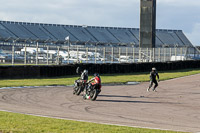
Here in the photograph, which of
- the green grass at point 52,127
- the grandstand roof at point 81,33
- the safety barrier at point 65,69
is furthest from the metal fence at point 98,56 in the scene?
the grandstand roof at point 81,33

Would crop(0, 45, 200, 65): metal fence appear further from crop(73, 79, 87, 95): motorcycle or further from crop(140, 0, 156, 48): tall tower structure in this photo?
crop(73, 79, 87, 95): motorcycle

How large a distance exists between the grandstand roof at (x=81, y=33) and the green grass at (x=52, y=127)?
95.8 metres

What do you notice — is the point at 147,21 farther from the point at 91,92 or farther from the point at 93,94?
the point at 93,94

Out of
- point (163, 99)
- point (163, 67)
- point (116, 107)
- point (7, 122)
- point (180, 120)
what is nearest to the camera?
point (7, 122)

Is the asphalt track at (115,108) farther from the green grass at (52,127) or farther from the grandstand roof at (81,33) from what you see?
the grandstand roof at (81,33)

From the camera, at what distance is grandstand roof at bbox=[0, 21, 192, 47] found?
114m

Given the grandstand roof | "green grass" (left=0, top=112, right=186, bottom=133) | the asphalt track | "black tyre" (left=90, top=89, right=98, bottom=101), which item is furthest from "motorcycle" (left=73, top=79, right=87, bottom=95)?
the grandstand roof

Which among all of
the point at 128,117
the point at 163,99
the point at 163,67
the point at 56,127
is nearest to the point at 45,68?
the point at 163,99

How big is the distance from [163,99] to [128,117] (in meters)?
7.34

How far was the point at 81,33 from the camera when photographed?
130 metres

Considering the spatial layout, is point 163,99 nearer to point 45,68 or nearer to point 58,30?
point 45,68

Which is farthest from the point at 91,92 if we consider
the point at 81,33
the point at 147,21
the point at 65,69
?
the point at 81,33

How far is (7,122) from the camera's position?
11328 mm

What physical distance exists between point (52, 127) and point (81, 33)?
120084 millimetres
